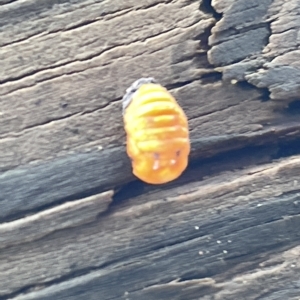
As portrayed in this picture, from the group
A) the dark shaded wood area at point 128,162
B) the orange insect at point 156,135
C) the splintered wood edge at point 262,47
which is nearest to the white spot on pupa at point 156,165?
the orange insect at point 156,135

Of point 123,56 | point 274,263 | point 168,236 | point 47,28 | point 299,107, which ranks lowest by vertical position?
point 274,263

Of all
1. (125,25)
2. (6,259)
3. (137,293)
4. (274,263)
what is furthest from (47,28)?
(274,263)

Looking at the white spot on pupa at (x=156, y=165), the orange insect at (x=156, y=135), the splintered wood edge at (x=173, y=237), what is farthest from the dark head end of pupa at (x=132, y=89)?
the splintered wood edge at (x=173, y=237)

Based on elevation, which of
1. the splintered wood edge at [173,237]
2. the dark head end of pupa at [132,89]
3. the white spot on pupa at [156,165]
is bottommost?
the splintered wood edge at [173,237]

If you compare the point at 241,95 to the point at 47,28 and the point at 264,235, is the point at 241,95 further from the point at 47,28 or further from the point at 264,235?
the point at 47,28

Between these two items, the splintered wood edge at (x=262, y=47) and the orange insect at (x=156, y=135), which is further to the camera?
the splintered wood edge at (x=262, y=47)

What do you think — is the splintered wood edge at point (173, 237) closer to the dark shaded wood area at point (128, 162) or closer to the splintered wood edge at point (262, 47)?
the dark shaded wood area at point (128, 162)

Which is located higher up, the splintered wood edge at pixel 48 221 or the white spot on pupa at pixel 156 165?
the white spot on pupa at pixel 156 165

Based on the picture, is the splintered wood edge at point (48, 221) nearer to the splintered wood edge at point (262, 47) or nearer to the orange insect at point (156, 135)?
the orange insect at point (156, 135)

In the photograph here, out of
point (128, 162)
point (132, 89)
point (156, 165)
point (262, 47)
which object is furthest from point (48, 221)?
point (262, 47)
